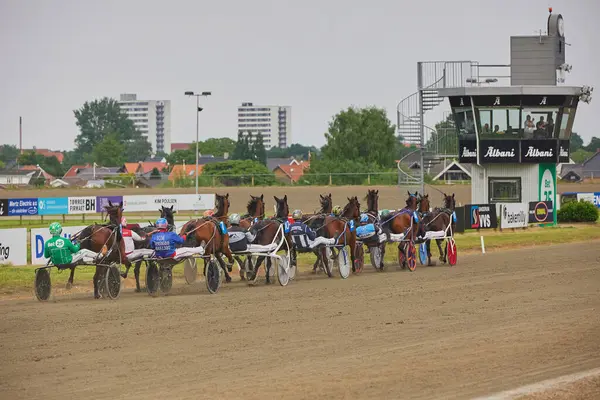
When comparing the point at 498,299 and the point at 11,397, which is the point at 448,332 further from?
the point at 11,397

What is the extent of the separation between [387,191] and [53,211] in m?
21.5

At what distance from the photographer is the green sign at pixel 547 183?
138 feet

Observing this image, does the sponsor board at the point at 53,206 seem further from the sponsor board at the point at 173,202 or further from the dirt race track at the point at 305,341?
the dirt race track at the point at 305,341

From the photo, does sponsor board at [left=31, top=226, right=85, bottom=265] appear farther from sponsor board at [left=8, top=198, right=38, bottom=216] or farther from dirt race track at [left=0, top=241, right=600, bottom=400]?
sponsor board at [left=8, top=198, right=38, bottom=216]

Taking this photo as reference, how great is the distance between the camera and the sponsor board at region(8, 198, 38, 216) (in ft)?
152

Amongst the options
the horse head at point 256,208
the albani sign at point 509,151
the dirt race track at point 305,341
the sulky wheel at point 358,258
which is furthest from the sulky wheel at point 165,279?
the albani sign at point 509,151

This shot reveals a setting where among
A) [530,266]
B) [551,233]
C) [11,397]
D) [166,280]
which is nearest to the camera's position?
[11,397]

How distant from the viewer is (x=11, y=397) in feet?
32.7

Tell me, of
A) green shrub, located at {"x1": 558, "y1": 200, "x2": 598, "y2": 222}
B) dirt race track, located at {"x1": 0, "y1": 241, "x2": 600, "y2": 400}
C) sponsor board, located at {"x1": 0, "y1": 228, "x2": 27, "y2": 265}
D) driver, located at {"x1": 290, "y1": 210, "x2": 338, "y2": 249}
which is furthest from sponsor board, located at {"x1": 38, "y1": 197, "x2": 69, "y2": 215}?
dirt race track, located at {"x1": 0, "y1": 241, "x2": 600, "y2": 400}

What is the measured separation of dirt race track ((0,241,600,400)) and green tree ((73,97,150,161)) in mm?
136617

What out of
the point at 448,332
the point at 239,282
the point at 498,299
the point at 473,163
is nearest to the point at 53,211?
the point at 473,163

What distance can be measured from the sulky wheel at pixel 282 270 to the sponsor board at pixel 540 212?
2231cm

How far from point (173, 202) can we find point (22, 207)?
734cm

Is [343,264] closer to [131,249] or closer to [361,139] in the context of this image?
[131,249]
